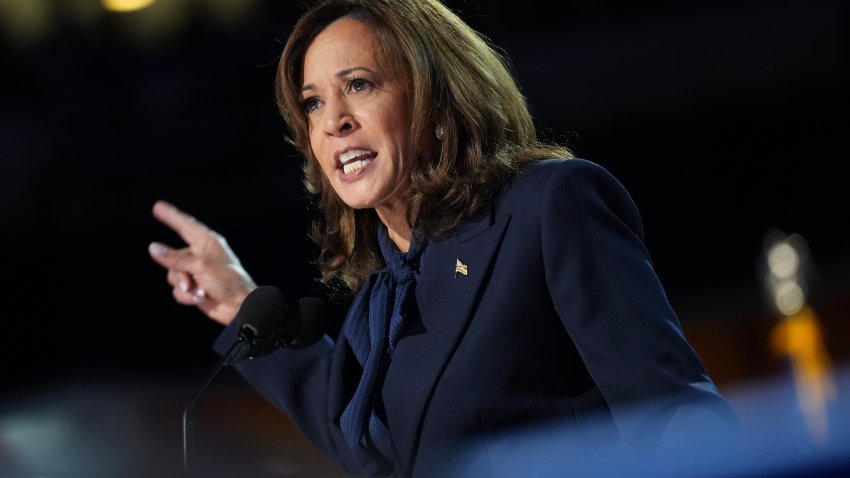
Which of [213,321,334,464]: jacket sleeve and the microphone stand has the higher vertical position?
the microphone stand

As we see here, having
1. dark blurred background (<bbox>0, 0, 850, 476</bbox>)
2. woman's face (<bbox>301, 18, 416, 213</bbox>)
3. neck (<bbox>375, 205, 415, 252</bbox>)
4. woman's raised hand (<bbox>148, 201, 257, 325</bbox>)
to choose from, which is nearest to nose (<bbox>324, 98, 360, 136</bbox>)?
woman's face (<bbox>301, 18, 416, 213</bbox>)

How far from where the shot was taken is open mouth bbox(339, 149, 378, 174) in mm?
1549

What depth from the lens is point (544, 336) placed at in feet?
4.44

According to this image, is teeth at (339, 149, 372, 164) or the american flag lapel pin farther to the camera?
teeth at (339, 149, 372, 164)

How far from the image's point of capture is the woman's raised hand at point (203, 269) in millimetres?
1828

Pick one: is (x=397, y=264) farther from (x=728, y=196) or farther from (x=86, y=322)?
(x=728, y=196)

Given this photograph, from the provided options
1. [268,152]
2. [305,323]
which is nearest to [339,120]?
[305,323]

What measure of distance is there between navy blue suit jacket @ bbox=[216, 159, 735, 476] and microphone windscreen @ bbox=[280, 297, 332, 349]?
5.6 inches

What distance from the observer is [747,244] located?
4.79m

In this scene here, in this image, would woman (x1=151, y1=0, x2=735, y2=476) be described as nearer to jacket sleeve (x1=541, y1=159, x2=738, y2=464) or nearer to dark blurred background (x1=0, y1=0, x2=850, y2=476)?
jacket sleeve (x1=541, y1=159, x2=738, y2=464)

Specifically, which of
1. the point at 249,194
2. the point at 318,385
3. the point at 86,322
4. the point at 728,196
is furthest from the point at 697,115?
the point at 318,385

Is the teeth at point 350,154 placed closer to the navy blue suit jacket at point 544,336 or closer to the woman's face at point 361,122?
the woman's face at point 361,122

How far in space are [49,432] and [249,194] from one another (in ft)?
11.1

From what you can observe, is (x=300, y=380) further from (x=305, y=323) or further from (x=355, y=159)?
(x=355, y=159)
